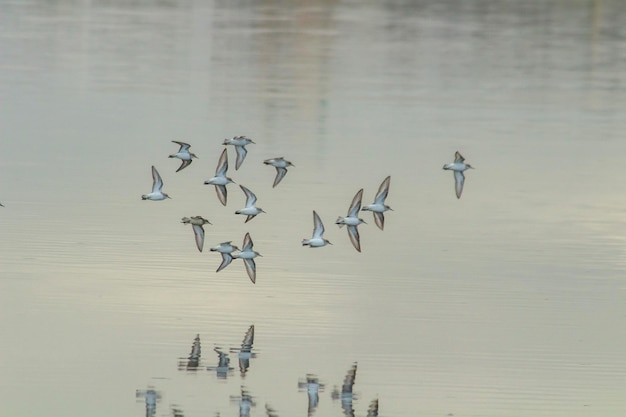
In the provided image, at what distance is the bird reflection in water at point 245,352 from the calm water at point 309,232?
0.09m

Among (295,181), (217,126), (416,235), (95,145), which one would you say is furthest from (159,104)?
(416,235)

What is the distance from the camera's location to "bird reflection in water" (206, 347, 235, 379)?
19188 mm

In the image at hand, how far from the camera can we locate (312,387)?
18.8 metres

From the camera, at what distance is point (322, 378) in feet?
62.8

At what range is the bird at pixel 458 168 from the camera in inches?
1013

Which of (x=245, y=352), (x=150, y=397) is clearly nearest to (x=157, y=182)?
(x=245, y=352)

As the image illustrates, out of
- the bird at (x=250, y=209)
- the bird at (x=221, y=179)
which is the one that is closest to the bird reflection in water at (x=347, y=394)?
the bird at (x=250, y=209)

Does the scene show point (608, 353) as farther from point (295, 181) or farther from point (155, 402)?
point (295, 181)

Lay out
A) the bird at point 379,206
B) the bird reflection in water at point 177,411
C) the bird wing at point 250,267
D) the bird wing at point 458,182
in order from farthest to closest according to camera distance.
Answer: the bird wing at point 458,182 → the bird at point 379,206 → the bird wing at point 250,267 → the bird reflection in water at point 177,411

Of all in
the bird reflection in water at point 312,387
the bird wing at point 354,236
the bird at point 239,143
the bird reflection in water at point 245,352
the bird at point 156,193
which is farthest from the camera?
the bird at point 239,143

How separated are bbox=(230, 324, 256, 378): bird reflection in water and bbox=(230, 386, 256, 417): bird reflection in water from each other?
67 centimetres

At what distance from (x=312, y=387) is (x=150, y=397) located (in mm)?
1693

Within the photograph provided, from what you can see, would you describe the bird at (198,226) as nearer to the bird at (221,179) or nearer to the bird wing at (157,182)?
the bird at (221,179)

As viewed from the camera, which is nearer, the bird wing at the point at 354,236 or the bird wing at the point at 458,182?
the bird wing at the point at 354,236
